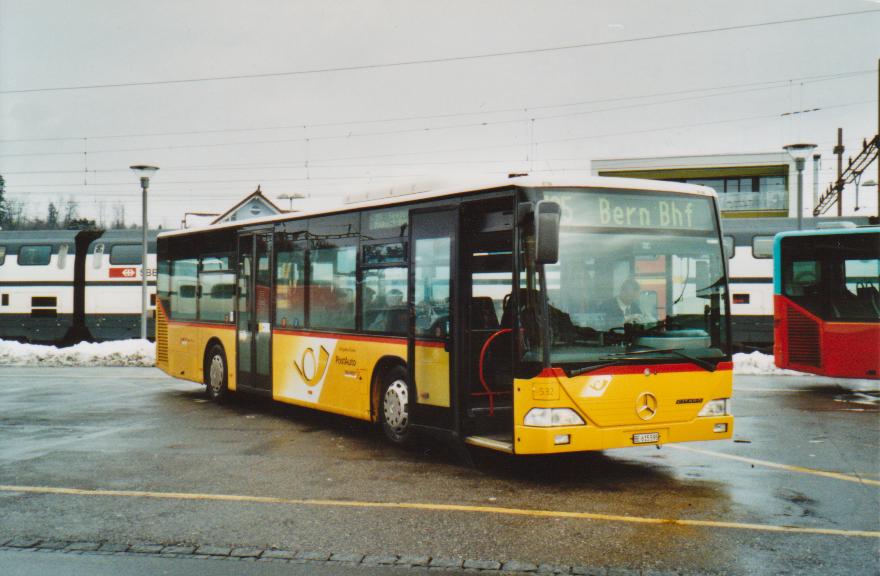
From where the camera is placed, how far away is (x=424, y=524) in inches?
273

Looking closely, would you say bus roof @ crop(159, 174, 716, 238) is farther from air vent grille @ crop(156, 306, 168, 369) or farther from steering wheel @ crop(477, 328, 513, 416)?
air vent grille @ crop(156, 306, 168, 369)

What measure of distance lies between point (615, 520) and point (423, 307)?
11.5 ft

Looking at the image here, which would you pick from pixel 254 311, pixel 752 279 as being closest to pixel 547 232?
pixel 254 311

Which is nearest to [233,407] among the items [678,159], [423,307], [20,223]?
[423,307]

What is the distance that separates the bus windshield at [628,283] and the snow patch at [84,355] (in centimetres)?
1768

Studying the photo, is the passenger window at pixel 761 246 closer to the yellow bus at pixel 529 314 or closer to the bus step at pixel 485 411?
the yellow bus at pixel 529 314

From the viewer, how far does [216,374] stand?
1533 centimetres

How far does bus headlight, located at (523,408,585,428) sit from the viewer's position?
8.09m

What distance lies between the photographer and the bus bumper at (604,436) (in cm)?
809

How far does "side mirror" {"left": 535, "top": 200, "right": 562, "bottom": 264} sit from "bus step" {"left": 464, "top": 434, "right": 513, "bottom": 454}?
186 cm

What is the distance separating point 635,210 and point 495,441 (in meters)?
2.60

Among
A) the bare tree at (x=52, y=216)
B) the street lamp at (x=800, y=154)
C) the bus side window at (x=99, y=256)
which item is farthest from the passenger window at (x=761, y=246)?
the bare tree at (x=52, y=216)

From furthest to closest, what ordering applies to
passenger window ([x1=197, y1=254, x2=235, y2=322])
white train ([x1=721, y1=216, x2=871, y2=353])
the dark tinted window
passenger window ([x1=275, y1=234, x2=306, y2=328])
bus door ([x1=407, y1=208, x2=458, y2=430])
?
white train ([x1=721, y1=216, x2=871, y2=353]) → passenger window ([x1=197, y1=254, x2=235, y2=322]) → passenger window ([x1=275, y1=234, x2=306, y2=328]) → the dark tinted window → bus door ([x1=407, y1=208, x2=458, y2=430])

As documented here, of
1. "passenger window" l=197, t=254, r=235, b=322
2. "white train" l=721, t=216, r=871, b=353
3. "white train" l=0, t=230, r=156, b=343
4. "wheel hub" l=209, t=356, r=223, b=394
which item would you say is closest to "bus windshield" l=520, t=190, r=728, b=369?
"passenger window" l=197, t=254, r=235, b=322
